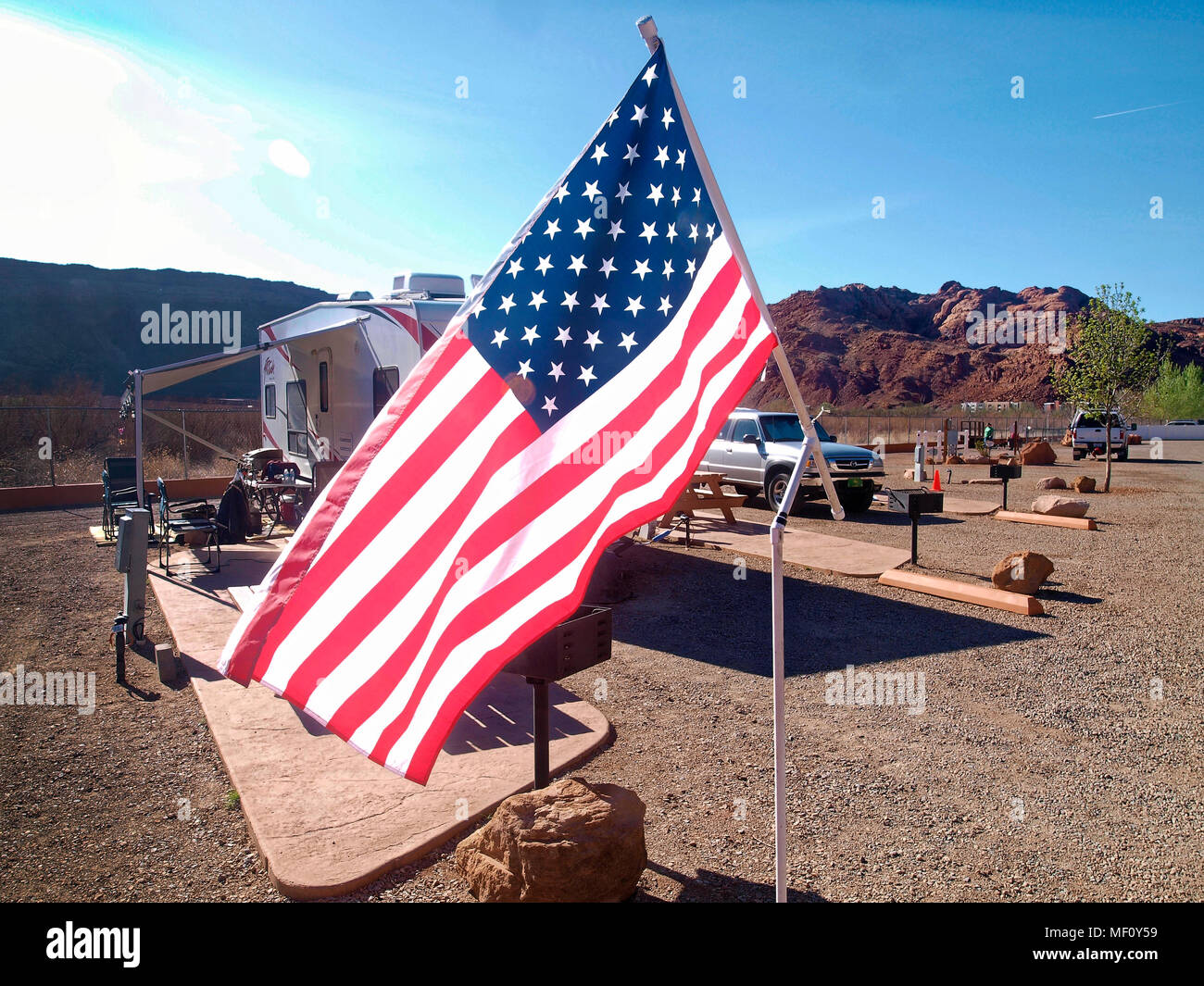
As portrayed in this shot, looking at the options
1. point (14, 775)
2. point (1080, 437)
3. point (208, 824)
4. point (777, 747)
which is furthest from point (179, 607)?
point (1080, 437)

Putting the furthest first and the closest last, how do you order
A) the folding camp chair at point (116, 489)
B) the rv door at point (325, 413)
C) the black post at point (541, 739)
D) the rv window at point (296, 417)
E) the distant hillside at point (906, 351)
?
1. the distant hillside at point (906, 351)
2. the rv window at point (296, 417)
3. the folding camp chair at point (116, 489)
4. the rv door at point (325, 413)
5. the black post at point (541, 739)

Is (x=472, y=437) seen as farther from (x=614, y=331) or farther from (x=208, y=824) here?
(x=208, y=824)

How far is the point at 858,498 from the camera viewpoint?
48.4 feet

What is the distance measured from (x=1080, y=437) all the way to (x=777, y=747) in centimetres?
3506

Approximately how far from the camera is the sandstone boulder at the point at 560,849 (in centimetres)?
292

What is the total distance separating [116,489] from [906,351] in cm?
10532

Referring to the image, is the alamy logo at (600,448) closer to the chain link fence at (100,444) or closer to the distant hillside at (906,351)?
the chain link fence at (100,444)

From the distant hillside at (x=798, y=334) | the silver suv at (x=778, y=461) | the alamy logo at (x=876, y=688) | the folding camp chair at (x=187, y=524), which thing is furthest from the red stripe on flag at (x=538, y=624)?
the distant hillside at (x=798, y=334)

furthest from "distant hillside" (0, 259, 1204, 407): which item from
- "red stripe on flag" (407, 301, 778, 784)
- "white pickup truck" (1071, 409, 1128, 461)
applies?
"red stripe on flag" (407, 301, 778, 784)

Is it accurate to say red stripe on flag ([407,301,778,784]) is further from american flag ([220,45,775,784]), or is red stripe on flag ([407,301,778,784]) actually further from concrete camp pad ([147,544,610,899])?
concrete camp pad ([147,544,610,899])
